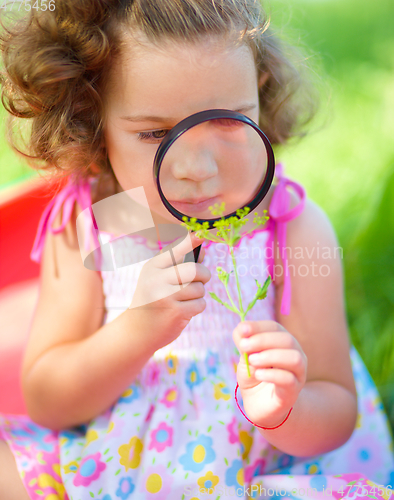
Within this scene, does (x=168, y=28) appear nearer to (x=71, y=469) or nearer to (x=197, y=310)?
(x=197, y=310)

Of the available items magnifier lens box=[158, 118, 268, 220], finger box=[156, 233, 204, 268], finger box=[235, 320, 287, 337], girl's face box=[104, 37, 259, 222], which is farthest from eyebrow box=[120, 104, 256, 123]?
finger box=[235, 320, 287, 337]

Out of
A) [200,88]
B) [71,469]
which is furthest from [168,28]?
[71,469]

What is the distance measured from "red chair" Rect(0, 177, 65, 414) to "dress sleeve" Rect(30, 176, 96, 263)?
44 centimetres

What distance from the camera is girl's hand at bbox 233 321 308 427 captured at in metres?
0.92

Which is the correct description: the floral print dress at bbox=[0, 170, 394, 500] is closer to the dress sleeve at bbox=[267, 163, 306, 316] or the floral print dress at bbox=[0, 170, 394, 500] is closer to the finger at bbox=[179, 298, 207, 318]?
the dress sleeve at bbox=[267, 163, 306, 316]

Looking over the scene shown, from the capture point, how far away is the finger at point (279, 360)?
0.93m

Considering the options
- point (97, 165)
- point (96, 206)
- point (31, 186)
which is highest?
point (97, 165)

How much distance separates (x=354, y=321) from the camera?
6.79 ft

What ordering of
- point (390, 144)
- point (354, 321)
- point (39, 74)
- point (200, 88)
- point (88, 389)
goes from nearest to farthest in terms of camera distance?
point (200, 88) < point (39, 74) < point (88, 389) < point (354, 321) < point (390, 144)

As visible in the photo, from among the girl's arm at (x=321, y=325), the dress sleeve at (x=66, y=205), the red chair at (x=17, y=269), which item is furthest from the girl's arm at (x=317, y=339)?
the red chair at (x=17, y=269)

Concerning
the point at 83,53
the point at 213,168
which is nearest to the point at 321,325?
the point at 213,168

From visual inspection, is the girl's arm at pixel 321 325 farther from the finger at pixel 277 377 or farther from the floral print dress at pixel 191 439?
the finger at pixel 277 377

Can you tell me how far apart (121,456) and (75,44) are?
105 cm

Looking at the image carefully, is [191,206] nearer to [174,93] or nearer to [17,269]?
[174,93]
